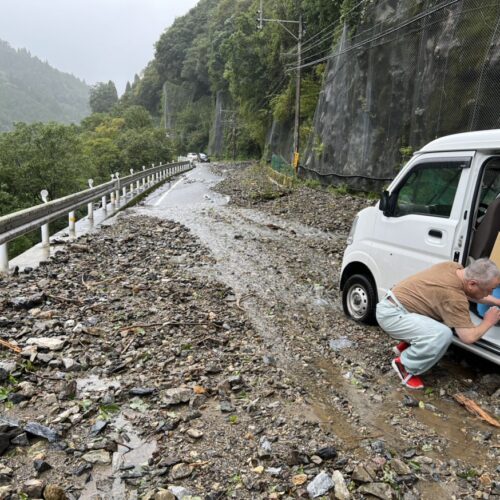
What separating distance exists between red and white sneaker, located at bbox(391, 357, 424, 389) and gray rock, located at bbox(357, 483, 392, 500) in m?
1.46

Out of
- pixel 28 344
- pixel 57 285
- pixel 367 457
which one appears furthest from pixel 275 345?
pixel 57 285

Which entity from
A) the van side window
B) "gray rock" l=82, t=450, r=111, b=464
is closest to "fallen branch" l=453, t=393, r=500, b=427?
the van side window

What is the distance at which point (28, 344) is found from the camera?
457 centimetres

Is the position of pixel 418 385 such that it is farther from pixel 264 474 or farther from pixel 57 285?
pixel 57 285

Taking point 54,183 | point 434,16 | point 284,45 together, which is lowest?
point 54,183

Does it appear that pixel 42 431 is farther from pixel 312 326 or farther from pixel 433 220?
pixel 433 220

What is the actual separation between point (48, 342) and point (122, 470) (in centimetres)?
217

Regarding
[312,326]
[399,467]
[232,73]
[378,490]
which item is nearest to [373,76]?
[312,326]

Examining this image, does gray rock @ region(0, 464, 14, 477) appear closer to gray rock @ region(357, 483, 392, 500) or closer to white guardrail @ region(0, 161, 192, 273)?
gray rock @ region(357, 483, 392, 500)

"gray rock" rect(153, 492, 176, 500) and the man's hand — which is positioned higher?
the man's hand

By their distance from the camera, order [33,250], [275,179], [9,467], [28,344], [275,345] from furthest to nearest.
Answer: [275,179]
[33,250]
[275,345]
[28,344]
[9,467]

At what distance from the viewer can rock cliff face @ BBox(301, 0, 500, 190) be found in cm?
1172

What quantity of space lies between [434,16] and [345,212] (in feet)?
22.7

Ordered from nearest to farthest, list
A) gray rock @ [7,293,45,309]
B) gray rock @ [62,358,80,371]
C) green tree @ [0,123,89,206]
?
gray rock @ [62,358,80,371] < gray rock @ [7,293,45,309] < green tree @ [0,123,89,206]
